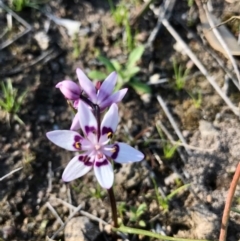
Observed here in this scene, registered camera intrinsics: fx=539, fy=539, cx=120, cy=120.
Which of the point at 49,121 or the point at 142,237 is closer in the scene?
the point at 142,237

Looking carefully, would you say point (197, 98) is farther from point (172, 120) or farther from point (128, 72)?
point (128, 72)

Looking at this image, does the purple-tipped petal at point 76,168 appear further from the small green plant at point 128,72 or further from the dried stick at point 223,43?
the dried stick at point 223,43

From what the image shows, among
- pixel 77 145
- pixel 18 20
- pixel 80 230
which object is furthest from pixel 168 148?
pixel 18 20

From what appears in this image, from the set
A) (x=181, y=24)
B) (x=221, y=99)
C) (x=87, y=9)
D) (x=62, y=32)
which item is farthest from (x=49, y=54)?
(x=221, y=99)

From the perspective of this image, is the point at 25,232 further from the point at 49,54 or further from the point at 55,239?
the point at 49,54

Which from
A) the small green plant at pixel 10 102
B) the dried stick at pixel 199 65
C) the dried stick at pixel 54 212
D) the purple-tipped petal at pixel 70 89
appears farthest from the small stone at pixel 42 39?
the purple-tipped petal at pixel 70 89

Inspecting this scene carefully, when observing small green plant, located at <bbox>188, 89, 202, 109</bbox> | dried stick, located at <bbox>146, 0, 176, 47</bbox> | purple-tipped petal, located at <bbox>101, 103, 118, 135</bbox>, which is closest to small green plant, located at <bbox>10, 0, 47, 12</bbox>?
dried stick, located at <bbox>146, 0, 176, 47</bbox>

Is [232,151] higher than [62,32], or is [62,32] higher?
[62,32]
